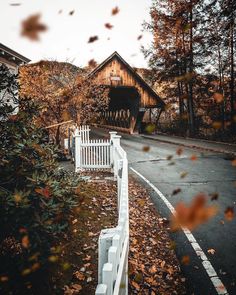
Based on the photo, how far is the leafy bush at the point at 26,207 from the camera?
4086mm

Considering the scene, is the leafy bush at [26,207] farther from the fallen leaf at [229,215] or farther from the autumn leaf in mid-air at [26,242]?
the fallen leaf at [229,215]

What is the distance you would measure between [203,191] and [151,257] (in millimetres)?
4154

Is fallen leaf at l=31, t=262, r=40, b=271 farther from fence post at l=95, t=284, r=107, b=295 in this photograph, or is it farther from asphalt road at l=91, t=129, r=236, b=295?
fence post at l=95, t=284, r=107, b=295

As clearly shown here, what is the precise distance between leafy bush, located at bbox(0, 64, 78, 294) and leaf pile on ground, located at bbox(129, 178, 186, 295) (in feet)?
4.41

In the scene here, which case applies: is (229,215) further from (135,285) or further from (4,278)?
(4,278)

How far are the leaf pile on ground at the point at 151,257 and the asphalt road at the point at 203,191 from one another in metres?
0.17

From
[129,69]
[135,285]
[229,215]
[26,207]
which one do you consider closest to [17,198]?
[26,207]

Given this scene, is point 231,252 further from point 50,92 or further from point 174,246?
point 50,92

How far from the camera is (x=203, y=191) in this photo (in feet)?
27.6

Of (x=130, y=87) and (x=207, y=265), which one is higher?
(x=130, y=87)

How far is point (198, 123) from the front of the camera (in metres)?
25.9

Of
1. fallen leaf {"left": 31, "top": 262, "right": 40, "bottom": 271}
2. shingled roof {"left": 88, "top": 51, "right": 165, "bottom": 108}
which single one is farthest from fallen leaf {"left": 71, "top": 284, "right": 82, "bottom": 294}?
shingled roof {"left": 88, "top": 51, "right": 165, "bottom": 108}

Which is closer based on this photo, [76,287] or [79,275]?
[76,287]

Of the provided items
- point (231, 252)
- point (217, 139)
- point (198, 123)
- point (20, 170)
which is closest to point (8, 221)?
point (20, 170)
